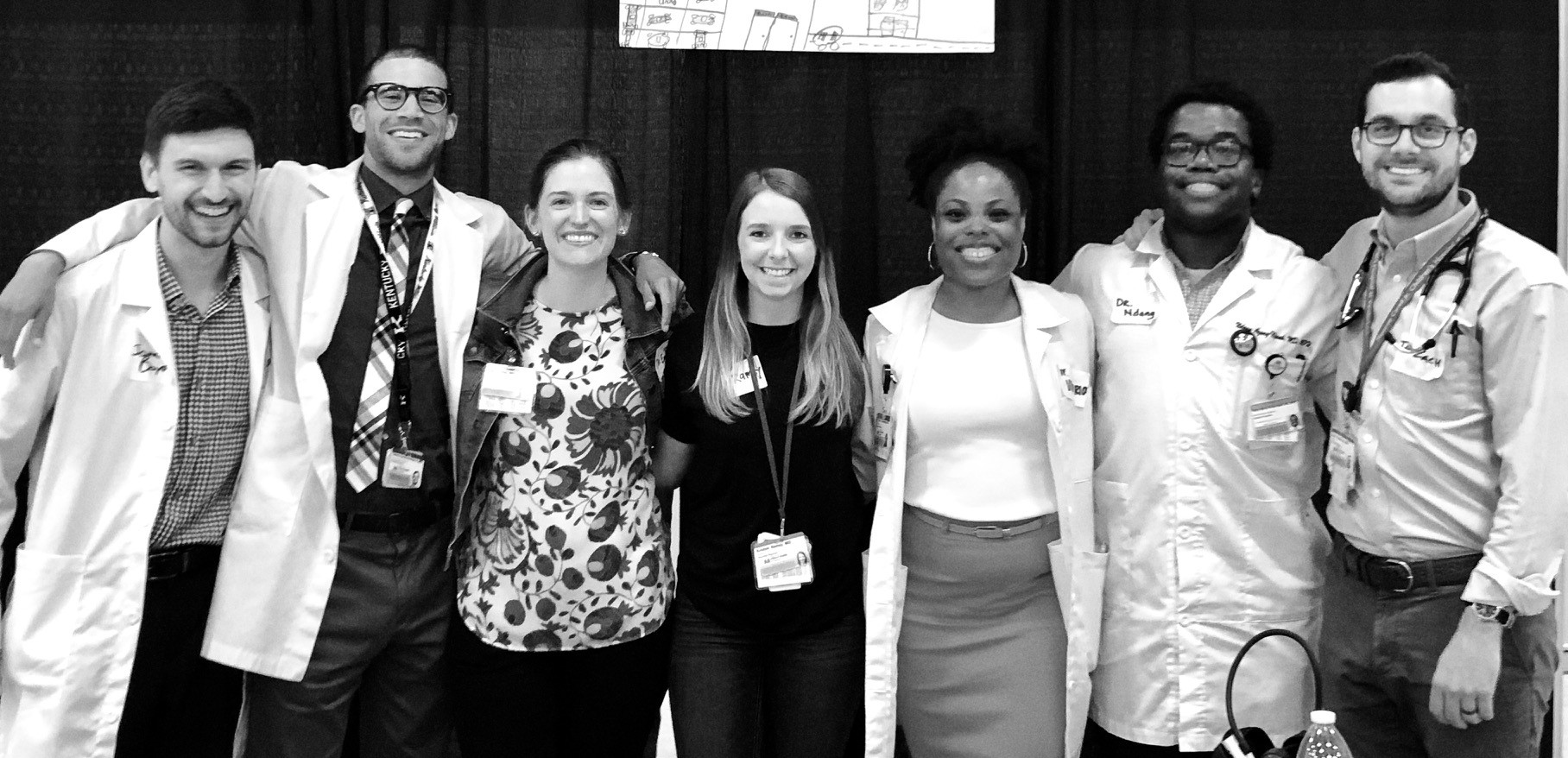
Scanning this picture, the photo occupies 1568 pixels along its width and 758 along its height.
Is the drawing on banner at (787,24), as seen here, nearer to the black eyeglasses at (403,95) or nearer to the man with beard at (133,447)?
the black eyeglasses at (403,95)

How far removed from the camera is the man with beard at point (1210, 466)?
239 cm

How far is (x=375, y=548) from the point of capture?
2.44 metres

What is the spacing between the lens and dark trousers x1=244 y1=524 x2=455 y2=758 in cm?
244

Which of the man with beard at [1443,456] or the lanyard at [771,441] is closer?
the man with beard at [1443,456]

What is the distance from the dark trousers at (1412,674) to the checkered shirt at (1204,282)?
0.55 m

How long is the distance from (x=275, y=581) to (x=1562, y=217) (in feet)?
10.1

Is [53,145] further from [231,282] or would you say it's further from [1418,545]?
[1418,545]

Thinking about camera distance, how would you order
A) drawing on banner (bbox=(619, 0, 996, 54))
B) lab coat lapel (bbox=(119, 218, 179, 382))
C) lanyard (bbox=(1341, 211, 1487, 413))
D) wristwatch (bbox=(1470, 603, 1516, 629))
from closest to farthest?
1. wristwatch (bbox=(1470, 603, 1516, 629))
2. lanyard (bbox=(1341, 211, 1487, 413))
3. lab coat lapel (bbox=(119, 218, 179, 382))
4. drawing on banner (bbox=(619, 0, 996, 54))

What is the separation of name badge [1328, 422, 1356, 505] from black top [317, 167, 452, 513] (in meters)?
1.74

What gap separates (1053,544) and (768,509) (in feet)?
1.85

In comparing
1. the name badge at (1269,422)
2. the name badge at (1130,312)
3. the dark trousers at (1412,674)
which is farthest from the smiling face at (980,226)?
the dark trousers at (1412,674)

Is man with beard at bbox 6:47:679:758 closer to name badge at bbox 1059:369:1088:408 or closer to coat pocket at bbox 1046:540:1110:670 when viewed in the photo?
name badge at bbox 1059:369:1088:408

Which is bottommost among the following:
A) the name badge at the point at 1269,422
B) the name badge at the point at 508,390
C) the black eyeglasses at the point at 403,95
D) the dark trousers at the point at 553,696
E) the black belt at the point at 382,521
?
the dark trousers at the point at 553,696

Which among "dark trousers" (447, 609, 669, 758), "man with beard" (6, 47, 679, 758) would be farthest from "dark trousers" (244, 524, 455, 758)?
"dark trousers" (447, 609, 669, 758)
